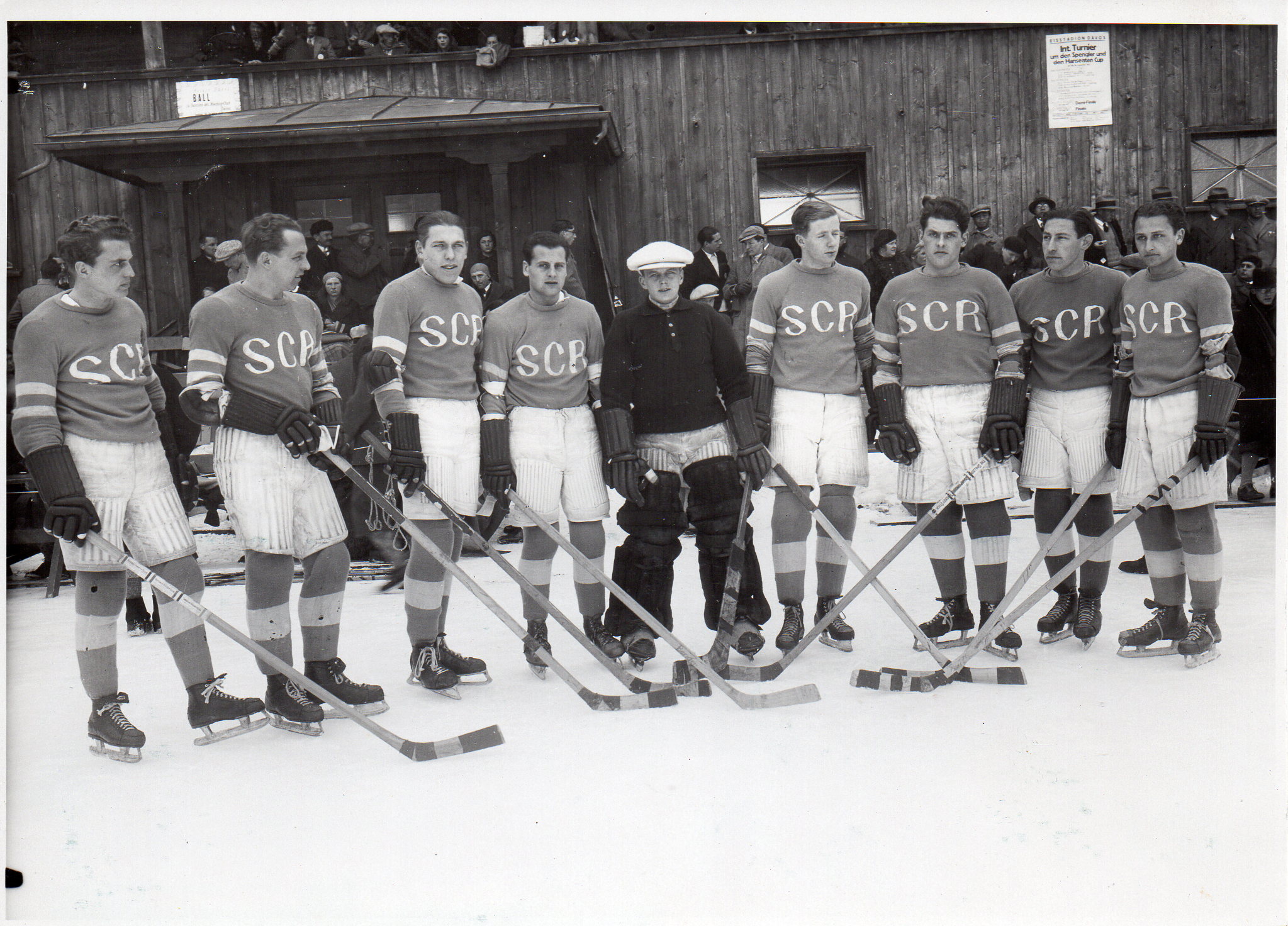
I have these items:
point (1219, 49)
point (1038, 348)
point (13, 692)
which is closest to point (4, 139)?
point (13, 692)

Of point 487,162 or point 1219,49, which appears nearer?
point 487,162

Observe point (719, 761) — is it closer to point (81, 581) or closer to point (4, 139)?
point (81, 581)

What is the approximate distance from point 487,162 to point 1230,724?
23.3 ft

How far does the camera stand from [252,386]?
3.26 metres

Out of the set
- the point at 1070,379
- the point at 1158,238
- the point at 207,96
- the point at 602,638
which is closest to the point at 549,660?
the point at 602,638

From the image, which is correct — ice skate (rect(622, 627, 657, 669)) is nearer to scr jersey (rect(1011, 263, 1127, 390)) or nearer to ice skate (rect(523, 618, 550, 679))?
ice skate (rect(523, 618, 550, 679))

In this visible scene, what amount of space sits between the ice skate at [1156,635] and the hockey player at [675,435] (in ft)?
4.09

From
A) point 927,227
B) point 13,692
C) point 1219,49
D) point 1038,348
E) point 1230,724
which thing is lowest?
point 1230,724

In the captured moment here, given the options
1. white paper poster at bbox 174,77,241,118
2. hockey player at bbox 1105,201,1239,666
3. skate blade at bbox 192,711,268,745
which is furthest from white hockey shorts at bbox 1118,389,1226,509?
white paper poster at bbox 174,77,241,118

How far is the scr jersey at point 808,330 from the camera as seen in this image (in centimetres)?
402

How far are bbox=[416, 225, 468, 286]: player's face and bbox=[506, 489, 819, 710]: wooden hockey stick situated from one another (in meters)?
0.78

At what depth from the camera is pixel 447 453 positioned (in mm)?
3730

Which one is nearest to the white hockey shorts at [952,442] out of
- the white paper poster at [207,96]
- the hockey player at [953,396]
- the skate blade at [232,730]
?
the hockey player at [953,396]

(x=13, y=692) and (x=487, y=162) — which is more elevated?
(x=487, y=162)
